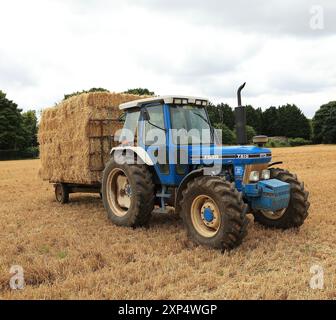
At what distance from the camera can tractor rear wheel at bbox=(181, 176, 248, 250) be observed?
19.0 ft

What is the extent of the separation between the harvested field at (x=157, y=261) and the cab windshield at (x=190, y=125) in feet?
5.48

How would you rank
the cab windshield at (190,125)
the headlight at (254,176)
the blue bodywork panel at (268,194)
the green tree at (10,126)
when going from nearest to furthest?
1. the blue bodywork panel at (268,194)
2. the headlight at (254,176)
3. the cab windshield at (190,125)
4. the green tree at (10,126)

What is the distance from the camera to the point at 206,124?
25.5 feet

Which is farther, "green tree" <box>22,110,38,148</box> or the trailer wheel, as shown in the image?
"green tree" <box>22,110,38,148</box>

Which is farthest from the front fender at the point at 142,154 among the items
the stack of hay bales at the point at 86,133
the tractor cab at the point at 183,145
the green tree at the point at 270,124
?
the green tree at the point at 270,124

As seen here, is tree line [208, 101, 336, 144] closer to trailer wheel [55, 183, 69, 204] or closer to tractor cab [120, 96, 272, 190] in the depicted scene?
trailer wheel [55, 183, 69, 204]

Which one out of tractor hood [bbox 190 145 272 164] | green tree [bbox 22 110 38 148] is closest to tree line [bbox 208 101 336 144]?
green tree [bbox 22 110 38 148]

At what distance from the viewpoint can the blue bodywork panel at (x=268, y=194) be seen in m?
6.36

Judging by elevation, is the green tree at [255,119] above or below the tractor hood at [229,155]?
above

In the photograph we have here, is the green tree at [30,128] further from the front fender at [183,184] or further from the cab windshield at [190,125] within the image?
the front fender at [183,184]

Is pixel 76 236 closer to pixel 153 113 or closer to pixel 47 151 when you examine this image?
pixel 153 113

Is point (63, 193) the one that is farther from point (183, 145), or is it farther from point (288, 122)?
point (288, 122)

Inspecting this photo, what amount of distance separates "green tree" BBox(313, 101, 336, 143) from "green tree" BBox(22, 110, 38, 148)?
47.7m

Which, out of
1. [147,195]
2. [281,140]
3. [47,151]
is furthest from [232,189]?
[281,140]
